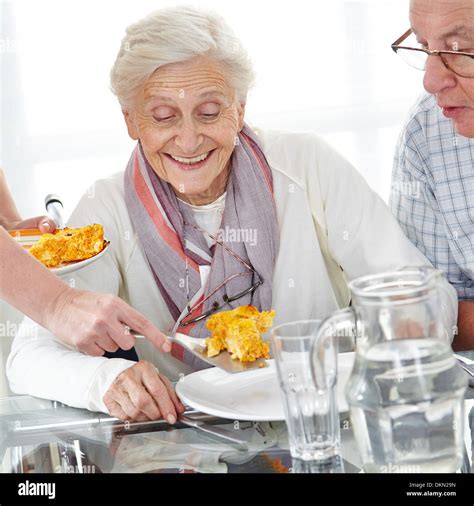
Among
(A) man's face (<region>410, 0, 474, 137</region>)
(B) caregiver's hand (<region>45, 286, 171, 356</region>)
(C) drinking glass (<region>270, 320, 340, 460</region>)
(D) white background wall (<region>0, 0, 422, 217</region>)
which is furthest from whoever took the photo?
(D) white background wall (<region>0, 0, 422, 217</region>)

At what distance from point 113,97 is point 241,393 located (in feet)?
12.8

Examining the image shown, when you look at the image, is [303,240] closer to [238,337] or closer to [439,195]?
[439,195]

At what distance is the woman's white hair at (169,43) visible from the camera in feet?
6.14

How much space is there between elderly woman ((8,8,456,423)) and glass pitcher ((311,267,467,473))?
94cm

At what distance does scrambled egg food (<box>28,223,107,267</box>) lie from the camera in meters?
1.62

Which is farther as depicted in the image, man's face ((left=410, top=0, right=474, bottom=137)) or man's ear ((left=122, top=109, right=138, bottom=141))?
man's ear ((left=122, top=109, right=138, bottom=141))

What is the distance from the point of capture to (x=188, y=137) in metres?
1.93

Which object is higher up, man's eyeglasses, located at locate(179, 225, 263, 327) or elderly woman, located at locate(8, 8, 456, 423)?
elderly woman, located at locate(8, 8, 456, 423)

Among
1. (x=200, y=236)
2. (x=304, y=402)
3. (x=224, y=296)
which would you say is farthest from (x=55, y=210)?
(x=304, y=402)

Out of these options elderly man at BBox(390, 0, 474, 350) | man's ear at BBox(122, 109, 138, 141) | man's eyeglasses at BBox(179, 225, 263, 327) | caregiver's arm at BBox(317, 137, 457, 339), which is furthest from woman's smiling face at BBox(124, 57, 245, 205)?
elderly man at BBox(390, 0, 474, 350)

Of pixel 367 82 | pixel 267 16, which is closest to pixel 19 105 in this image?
pixel 267 16

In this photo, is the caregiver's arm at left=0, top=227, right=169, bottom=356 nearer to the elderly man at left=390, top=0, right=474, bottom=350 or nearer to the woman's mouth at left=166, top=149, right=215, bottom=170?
the woman's mouth at left=166, top=149, right=215, bottom=170

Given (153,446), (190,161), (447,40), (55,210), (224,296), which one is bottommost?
(224,296)
